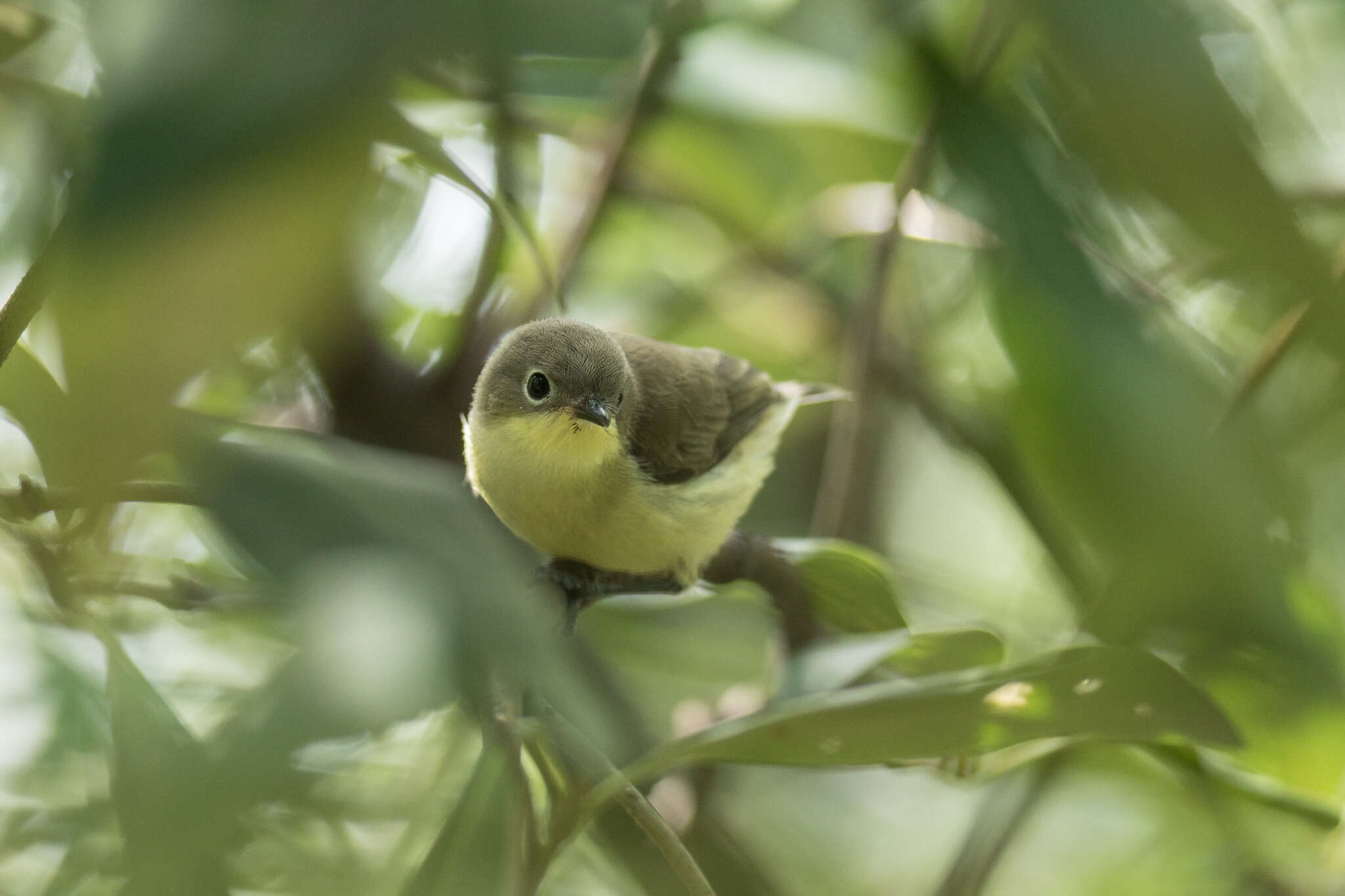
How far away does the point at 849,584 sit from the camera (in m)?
2.35

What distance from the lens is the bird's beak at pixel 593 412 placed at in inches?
109

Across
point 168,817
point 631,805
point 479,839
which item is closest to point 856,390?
point 631,805

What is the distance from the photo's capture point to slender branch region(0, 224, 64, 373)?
114 cm

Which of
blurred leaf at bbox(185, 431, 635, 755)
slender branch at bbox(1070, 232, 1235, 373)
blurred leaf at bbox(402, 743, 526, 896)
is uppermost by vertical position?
slender branch at bbox(1070, 232, 1235, 373)

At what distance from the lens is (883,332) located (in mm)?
3561

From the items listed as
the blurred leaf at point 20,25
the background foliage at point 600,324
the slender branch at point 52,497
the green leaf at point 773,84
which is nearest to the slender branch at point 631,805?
the background foliage at point 600,324

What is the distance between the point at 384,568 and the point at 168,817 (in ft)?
0.94

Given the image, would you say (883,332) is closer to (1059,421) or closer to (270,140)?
(1059,421)

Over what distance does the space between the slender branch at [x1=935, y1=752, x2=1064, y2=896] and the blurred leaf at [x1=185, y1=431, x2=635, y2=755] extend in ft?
5.27

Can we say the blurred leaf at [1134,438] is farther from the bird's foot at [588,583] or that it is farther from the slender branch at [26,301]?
the bird's foot at [588,583]

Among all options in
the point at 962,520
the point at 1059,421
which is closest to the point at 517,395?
the point at 1059,421

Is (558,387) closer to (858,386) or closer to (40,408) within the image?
(858,386)

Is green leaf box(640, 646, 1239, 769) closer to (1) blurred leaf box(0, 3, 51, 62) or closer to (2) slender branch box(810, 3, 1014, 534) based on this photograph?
(2) slender branch box(810, 3, 1014, 534)

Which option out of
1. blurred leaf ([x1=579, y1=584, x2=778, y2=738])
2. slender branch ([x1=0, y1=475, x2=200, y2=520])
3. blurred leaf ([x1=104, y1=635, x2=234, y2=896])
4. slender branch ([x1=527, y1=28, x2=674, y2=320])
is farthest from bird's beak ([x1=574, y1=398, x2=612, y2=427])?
blurred leaf ([x1=104, y1=635, x2=234, y2=896])
